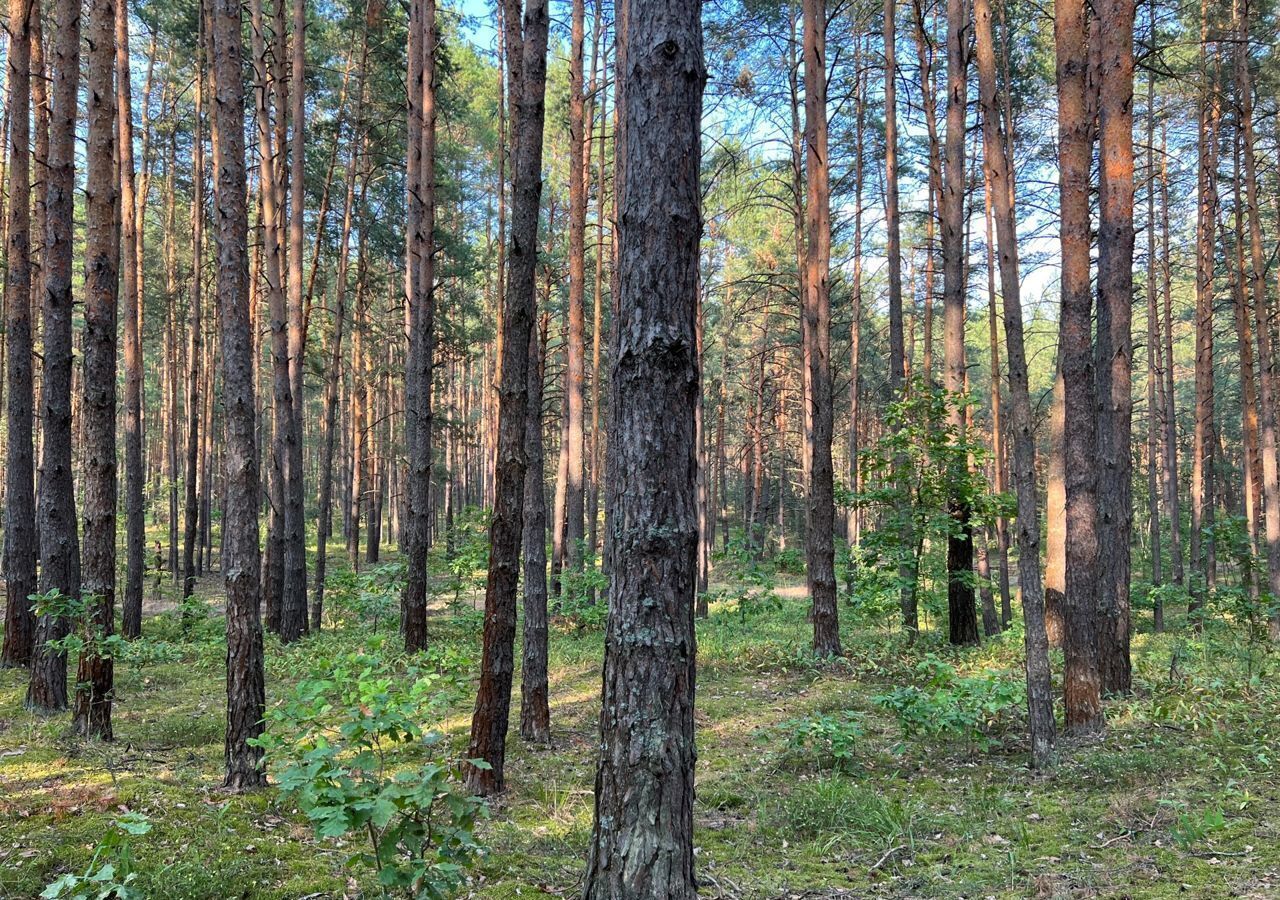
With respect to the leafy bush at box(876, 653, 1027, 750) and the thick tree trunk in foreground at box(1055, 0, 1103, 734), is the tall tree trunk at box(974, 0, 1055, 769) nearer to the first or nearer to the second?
the leafy bush at box(876, 653, 1027, 750)

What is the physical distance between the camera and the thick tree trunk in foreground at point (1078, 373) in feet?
23.0

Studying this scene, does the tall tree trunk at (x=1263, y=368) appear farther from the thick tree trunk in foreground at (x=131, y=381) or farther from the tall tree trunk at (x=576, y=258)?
the thick tree trunk in foreground at (x=131, y=381)

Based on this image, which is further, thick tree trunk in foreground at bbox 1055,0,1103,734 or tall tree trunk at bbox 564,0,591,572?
tall tree trunk at bbox 564,0,591,572

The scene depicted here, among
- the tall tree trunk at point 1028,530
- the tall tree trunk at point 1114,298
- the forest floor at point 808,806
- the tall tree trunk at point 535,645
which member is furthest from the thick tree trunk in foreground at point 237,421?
the tall tree trunk at point 1114,298

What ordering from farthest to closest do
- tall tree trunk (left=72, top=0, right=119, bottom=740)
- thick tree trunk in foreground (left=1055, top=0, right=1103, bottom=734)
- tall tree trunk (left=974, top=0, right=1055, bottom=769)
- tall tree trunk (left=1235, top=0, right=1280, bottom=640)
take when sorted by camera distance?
tall tree trunk (left=1235, top=0, right=1280, bottom=640) → thick tree trunk in foreground (left=1055, top=0, right=1103, bottom=734) → tall tree trunk (left=72, top=0, right=119, bottom=740) → tall tree trunk (left=974, top=0, right=1055, bottom=769)

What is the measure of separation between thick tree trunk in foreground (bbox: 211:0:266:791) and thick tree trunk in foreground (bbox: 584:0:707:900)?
3.73 metres

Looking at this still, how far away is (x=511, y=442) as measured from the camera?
578 cm

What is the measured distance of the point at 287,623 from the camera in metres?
13.6

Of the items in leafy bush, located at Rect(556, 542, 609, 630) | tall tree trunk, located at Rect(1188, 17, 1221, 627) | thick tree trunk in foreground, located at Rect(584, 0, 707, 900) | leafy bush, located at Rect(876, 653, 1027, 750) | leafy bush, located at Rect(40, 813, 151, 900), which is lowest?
leafy bush, located at Rect(556, 542, 609, 630)

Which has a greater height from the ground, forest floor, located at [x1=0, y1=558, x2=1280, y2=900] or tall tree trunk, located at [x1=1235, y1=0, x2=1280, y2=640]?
tall tree trunk, located at [x1=1235, y1=0, x2=1280, y2=640]

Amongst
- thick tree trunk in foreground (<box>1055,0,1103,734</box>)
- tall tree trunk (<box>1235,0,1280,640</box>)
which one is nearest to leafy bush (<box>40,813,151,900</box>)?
thick tree trunk in foreground (<box>1055,0,1103,734</box>)

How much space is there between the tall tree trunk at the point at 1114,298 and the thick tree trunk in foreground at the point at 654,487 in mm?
6092

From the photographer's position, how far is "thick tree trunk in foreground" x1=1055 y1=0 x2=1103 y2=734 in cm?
702

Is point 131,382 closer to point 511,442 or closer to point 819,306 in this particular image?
point 511,442
